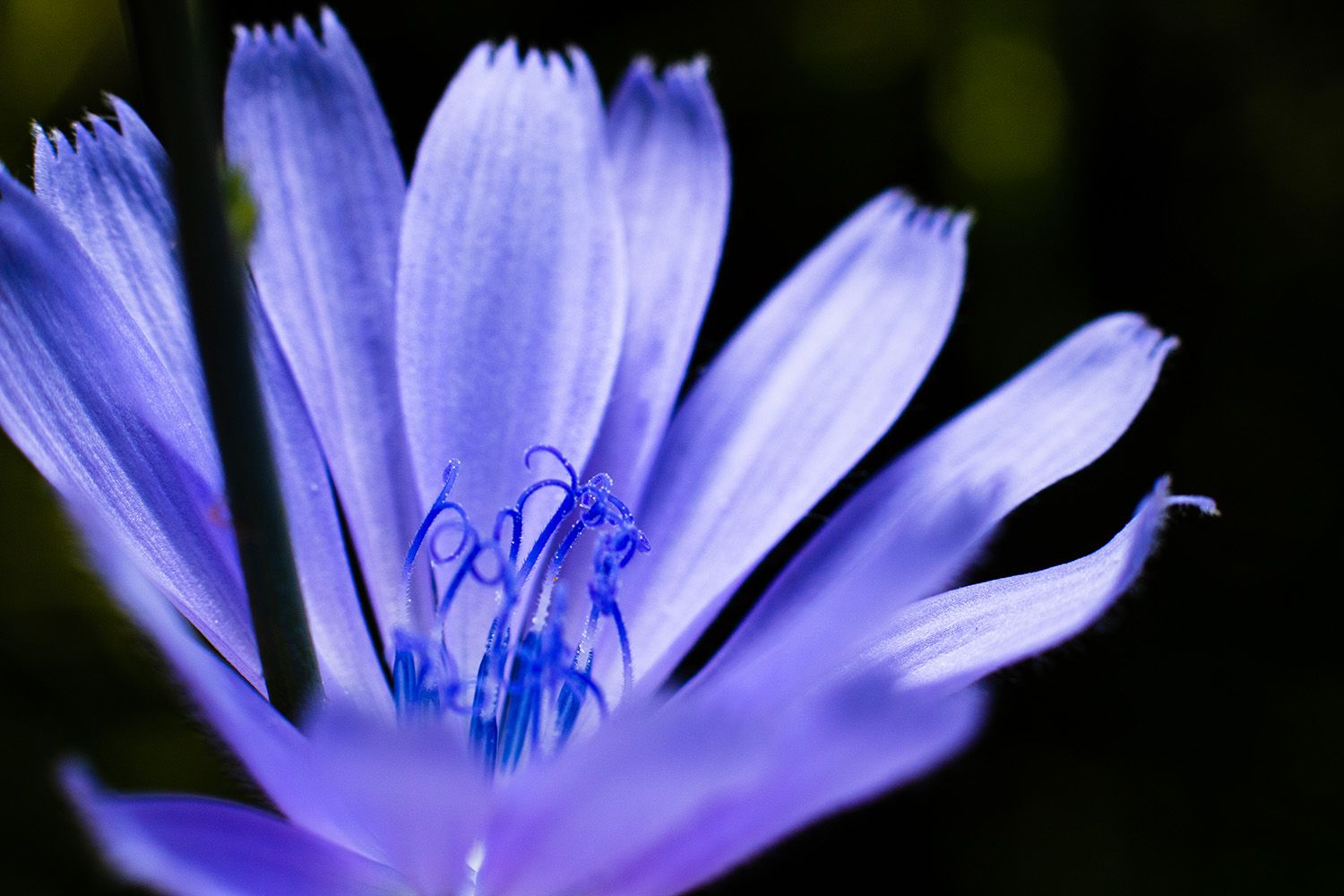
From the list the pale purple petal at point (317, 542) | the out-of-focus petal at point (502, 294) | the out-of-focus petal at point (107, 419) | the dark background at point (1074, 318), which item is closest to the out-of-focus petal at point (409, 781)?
the out-of-focus petal at point (107, 419)

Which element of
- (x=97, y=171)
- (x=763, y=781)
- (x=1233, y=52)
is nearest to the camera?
(x=763, y=781)

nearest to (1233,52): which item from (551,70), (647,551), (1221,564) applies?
(1221,564)

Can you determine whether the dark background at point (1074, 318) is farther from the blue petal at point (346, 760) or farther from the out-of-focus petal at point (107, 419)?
the blue petal at point (346, 760)

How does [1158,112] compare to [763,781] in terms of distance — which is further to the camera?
[1158,112]

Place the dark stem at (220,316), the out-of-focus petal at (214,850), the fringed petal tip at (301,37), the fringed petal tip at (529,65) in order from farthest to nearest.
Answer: the fringed petal tip at (529,65) < the fringed petal tip at (301,37) < the dark stem at (220,316) < the out-of-focus petal at (214,850)

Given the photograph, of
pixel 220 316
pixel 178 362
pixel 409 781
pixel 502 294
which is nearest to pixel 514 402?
pixel 502 294

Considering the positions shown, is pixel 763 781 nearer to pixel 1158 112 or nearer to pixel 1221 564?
pixel 1221 564
